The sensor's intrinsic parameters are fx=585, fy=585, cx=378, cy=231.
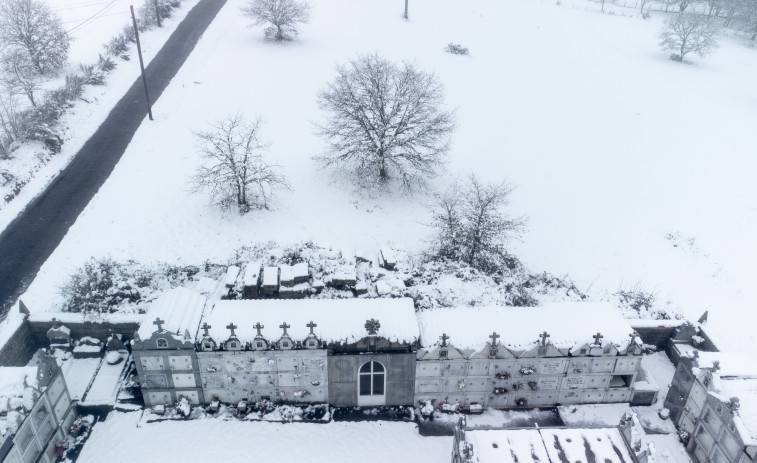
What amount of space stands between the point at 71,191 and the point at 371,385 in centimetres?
3314

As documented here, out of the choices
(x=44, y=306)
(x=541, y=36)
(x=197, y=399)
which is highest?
(x=541, y=36)

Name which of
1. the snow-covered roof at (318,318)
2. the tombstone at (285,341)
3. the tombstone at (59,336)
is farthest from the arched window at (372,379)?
the tombstone at (59,336)

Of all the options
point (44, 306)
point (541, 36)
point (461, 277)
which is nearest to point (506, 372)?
point (461, 277)

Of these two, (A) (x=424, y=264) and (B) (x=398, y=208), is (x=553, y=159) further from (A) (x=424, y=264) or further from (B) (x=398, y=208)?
(A) (x=424, y=264)

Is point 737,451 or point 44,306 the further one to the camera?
point 44,306

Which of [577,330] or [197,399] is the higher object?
[577,330]

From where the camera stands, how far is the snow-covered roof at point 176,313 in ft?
110

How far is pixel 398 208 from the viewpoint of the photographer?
52.1 meters

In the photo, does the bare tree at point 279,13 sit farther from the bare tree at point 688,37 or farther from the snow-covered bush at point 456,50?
the bare tree at point 688,37

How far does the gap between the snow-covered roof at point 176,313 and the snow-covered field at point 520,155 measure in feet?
30.9

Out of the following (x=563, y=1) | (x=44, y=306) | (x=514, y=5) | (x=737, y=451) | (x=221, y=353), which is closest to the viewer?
(x=737, y=451)

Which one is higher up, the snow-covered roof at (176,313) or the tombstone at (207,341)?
the snow-covered roof at (176,313)

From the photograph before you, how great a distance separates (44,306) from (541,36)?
7833 cm

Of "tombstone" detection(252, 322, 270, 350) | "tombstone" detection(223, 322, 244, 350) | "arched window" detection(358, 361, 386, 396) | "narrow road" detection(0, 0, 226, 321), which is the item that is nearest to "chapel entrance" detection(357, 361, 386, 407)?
"arched window" detection(358, 361, 386, 396)
